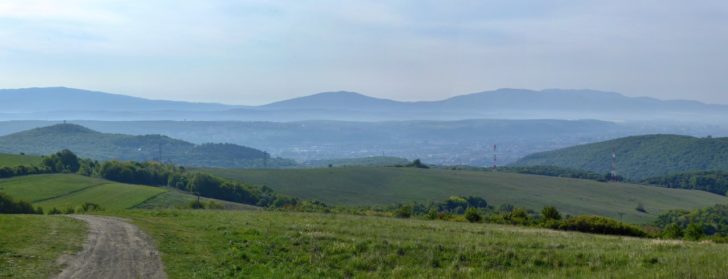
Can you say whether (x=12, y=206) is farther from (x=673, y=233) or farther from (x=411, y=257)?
(x=673, y=233)

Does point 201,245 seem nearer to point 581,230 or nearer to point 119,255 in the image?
point 119,255

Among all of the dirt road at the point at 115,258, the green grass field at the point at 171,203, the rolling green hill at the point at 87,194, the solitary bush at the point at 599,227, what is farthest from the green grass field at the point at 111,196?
the dirt road at the point at 115,258

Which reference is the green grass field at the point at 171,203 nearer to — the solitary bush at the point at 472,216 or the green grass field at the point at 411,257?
the solitary bush at the point at 472,216

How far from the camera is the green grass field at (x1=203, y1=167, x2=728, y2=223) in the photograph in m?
107

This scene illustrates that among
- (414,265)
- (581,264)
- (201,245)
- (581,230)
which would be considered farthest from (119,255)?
(581,230)

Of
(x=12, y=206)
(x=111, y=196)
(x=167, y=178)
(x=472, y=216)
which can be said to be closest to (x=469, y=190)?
(x=167, y=178)

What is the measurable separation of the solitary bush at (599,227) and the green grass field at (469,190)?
63253mm

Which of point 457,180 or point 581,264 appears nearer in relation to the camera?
point 581,264

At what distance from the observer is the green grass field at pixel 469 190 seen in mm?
107000

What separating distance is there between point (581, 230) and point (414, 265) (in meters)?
21.1

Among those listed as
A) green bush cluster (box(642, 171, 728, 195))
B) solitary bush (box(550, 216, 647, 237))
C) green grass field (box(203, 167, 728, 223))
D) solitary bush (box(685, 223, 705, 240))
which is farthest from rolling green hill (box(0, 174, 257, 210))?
green bush cluster (box(642, 171, 728, 195))

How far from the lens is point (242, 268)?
54.2 feet

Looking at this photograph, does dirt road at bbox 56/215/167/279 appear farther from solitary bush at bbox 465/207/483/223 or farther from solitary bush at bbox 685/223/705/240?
solitary bush at bbox 685/223/705/240

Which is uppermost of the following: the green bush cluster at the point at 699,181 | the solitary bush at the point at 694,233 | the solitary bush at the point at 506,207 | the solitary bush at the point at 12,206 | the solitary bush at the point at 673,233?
the solitary bush at the point at 694,233
